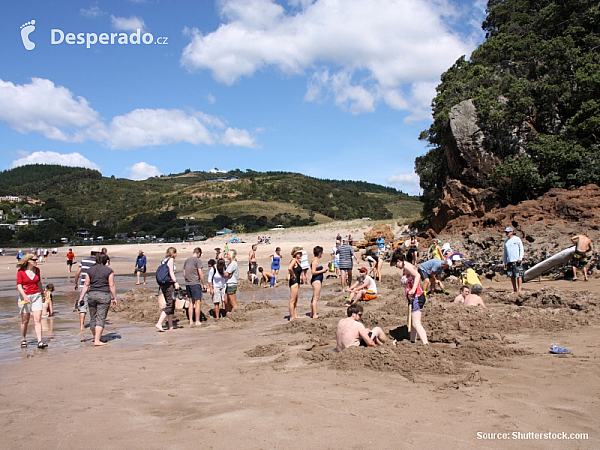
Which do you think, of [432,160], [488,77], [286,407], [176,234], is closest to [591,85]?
[488,77]

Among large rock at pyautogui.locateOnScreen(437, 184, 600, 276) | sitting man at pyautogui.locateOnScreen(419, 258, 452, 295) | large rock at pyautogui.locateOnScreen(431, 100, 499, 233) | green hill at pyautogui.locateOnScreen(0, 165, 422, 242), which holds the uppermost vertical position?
green hill at pyautogui.locateOnScreen(0, 165, 422, 242)

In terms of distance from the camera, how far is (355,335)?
6.38 m

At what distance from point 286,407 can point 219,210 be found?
313 feet

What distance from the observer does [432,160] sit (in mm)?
32562

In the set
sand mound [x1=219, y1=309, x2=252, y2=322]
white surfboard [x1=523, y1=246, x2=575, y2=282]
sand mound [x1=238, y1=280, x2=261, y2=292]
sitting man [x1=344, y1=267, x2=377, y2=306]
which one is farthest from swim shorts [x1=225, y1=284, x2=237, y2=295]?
white surfboard [x1=523, y1=246, x2=575, y2=282]

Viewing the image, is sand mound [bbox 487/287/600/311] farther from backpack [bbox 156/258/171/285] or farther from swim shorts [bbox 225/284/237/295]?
backpack [bbox 156/258/171/285]

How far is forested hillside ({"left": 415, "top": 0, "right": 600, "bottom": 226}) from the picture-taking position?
18.8 m

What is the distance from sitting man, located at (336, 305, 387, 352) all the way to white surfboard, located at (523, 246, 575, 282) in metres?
7.62

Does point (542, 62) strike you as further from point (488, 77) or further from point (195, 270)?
point (195, 270)

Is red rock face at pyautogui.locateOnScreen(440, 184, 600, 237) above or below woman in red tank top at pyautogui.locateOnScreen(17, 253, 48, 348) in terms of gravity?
above

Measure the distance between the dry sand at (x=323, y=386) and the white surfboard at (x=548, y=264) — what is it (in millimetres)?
3355

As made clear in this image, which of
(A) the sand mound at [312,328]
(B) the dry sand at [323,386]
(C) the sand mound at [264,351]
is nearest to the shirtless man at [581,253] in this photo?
(B) the dry sand at [323,386]

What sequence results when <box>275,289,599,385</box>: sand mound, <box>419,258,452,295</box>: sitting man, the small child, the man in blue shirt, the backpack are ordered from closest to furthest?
1. <box>275,289,599,385</box>: sand mound
2. the backpack
3. the man in blue shirt
4. <box>419,258,452,295</box>: sitting man
5. the small child

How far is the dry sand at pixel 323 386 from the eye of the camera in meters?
3.85
